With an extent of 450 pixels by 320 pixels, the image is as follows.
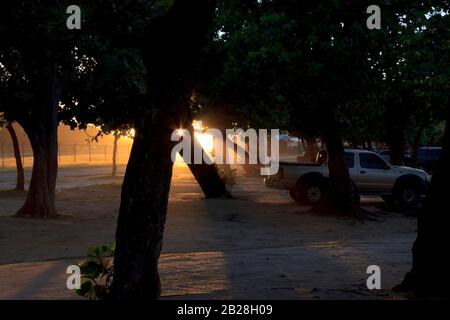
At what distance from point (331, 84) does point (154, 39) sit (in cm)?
1072

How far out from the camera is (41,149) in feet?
65.9

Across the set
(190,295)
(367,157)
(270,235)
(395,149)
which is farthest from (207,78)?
(190,295)

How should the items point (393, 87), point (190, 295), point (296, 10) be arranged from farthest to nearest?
1. point (393, 87)
2. point (296, 10)
3. point (190, 295)

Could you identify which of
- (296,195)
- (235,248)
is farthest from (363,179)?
(235,248)

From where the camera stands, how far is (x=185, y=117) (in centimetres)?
734

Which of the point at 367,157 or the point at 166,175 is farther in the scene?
the point at 367,157

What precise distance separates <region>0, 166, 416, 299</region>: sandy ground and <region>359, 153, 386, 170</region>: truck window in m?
1.36

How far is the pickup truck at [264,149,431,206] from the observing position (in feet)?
77.5

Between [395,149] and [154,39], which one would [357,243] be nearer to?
[154,39]

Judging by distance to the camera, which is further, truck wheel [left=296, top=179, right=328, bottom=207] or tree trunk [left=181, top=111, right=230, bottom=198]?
tree trunk [left=181, top=111, right=230, bottom=198]

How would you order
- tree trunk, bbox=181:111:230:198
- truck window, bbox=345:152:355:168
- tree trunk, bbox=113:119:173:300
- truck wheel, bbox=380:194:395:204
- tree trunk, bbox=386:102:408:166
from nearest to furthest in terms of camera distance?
tree trunk, bbox=113:119:173:300, truck wheel, bbox=380:194:395:204, truck window, bbox=345:152:355:168, tree trunk, bbox=181:111:230:198, tree trunk, bbox=386:102:408:166

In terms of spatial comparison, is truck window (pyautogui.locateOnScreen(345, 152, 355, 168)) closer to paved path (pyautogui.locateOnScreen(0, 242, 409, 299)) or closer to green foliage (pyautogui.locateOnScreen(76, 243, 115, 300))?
paved path (pyautogui.locateOnScreen(0, 242, 409, 299))

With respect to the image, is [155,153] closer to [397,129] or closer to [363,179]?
[363,179]

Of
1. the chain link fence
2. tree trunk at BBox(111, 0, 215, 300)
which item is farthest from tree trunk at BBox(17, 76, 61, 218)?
the chain link fence
